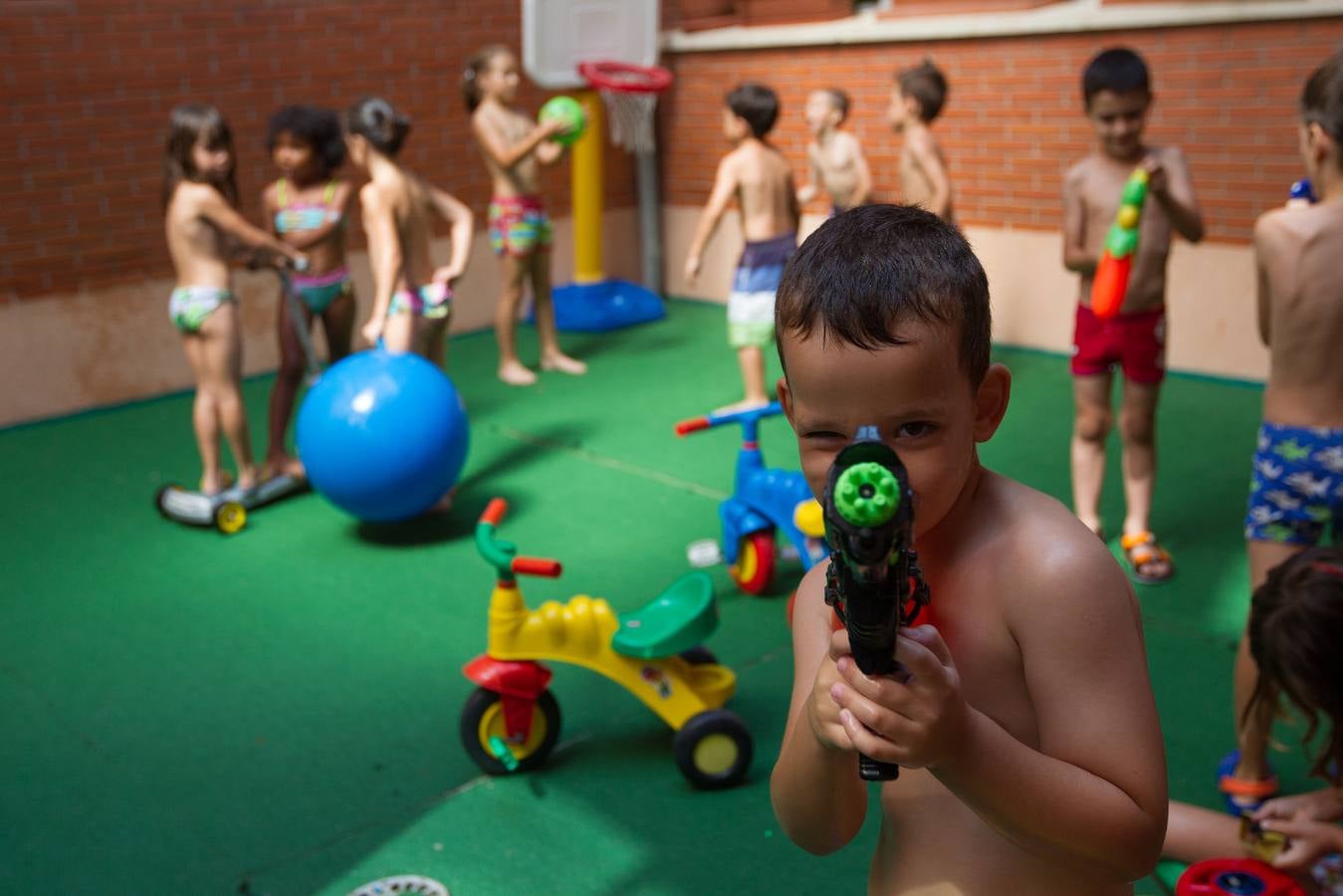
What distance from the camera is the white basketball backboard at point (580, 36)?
8516 millimetres

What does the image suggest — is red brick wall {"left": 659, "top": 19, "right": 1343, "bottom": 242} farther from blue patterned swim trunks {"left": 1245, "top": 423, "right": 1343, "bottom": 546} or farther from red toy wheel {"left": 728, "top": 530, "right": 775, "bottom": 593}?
blue patterned swim trunks {"left": 1245, "top": 423, "right": 1343, "bottom": 546}

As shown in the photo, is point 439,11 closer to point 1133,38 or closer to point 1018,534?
point 1133,38

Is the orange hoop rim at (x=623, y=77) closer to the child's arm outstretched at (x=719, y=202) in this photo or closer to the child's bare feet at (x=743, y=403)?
the child's arm outstretched at (x=719, y=202)

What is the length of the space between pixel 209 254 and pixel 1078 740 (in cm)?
506

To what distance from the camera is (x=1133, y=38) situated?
7.39 m

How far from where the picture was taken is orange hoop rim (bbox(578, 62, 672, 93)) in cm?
856

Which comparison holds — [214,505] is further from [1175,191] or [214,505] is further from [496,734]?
[1175,191]

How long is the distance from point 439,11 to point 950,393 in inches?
333

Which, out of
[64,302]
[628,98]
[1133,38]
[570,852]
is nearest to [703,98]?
[628,98]

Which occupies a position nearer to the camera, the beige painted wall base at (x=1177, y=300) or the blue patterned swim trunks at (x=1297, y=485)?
the blue patterned swim trunks at (x=1297, y=485)

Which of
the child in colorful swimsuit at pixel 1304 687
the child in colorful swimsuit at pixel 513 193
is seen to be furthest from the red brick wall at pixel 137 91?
the child in colorful swimsuit at pixel 1304 687

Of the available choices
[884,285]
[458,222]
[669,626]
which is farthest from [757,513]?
[884,285]

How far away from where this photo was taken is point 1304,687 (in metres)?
2.45

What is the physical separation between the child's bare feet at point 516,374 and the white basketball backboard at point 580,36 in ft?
6.69
